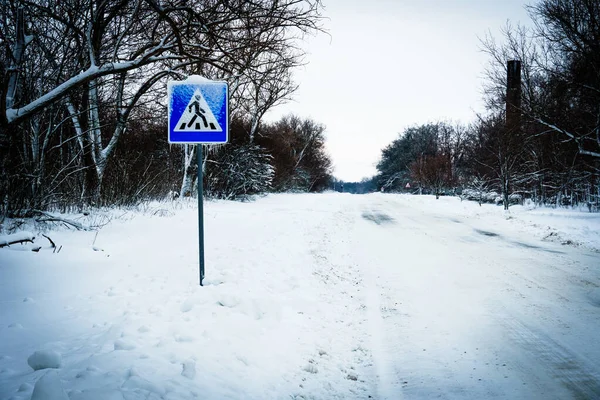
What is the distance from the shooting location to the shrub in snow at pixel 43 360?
2.24 m

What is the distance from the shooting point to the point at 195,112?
4.32 m

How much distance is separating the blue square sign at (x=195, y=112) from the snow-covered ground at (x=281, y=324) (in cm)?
211

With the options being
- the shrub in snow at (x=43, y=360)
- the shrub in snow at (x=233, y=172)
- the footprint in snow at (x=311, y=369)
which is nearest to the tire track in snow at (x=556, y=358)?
the footprint in snow at (x=311, y=369)

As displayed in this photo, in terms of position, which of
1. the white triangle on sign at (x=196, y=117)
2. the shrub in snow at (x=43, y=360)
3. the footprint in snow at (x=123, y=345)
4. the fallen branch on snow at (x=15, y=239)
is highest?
the white triangle on sign at (x=196, y=117)

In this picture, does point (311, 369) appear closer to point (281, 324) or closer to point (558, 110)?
point (281, 324)

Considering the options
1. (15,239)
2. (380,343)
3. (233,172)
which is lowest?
(380,343)

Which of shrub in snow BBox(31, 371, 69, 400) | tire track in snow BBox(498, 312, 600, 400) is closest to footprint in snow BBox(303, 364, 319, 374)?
shrub in snow BBox(31, 371, 69, 400)

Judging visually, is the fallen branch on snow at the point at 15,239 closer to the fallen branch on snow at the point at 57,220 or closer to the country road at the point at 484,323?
the fallen branch on snow at the point at 57,220

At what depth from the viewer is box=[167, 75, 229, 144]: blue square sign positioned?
430cm

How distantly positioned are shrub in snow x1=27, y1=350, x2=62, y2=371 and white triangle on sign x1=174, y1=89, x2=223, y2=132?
2897 millimetres

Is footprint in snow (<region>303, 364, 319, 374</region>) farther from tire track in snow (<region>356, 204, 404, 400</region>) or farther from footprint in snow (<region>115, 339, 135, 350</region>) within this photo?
footprint in snow (<region>115, 339, 135, 350</region>)

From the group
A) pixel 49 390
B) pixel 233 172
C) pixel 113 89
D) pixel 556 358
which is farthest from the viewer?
pixel 233 172

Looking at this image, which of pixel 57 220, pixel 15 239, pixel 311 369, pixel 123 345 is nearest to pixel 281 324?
pixel 311 369

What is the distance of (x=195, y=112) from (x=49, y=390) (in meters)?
3.40
